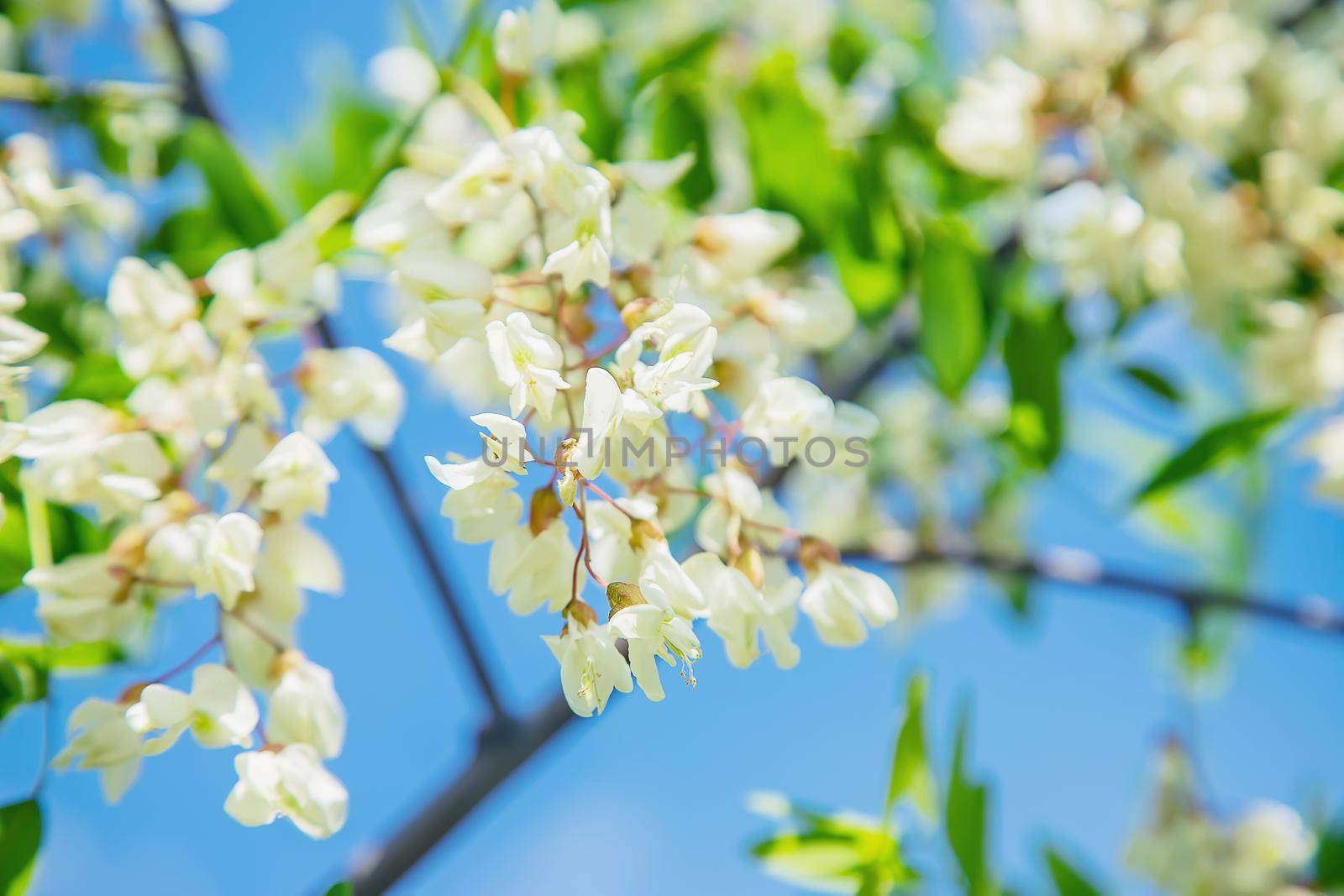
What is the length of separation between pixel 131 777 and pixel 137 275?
28 cm

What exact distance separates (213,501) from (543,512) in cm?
21

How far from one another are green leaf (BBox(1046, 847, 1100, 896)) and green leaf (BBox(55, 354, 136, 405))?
2.56 ft

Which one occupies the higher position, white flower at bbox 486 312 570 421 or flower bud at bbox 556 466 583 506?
white flower at bbox 486 312 570 421

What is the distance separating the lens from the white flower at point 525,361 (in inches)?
18.4

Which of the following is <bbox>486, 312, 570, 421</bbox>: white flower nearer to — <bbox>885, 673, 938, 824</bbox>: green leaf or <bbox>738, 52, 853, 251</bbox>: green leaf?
<bbox>885, 673, 938, 824</bbox>: green leaf

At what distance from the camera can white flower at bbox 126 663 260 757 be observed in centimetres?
50

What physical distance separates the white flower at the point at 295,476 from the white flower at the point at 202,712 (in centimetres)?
9

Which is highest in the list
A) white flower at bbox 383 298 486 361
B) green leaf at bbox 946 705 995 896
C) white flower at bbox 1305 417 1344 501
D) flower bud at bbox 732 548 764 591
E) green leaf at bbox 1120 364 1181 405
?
white flower at bbox 383 298 486 361

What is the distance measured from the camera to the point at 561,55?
0.92 meters

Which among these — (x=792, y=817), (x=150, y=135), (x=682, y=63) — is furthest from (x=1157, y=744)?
(x=150, y=135)

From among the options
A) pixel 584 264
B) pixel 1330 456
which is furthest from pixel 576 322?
pixel 1330 456

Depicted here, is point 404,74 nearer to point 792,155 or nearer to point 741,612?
point 792,155

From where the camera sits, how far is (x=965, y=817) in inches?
26.2

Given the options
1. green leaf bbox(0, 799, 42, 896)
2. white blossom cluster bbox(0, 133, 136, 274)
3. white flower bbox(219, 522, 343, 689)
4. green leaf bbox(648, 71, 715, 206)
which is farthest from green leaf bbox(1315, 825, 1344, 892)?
white blossom cluster bbox(0, 133, 136, 274)
